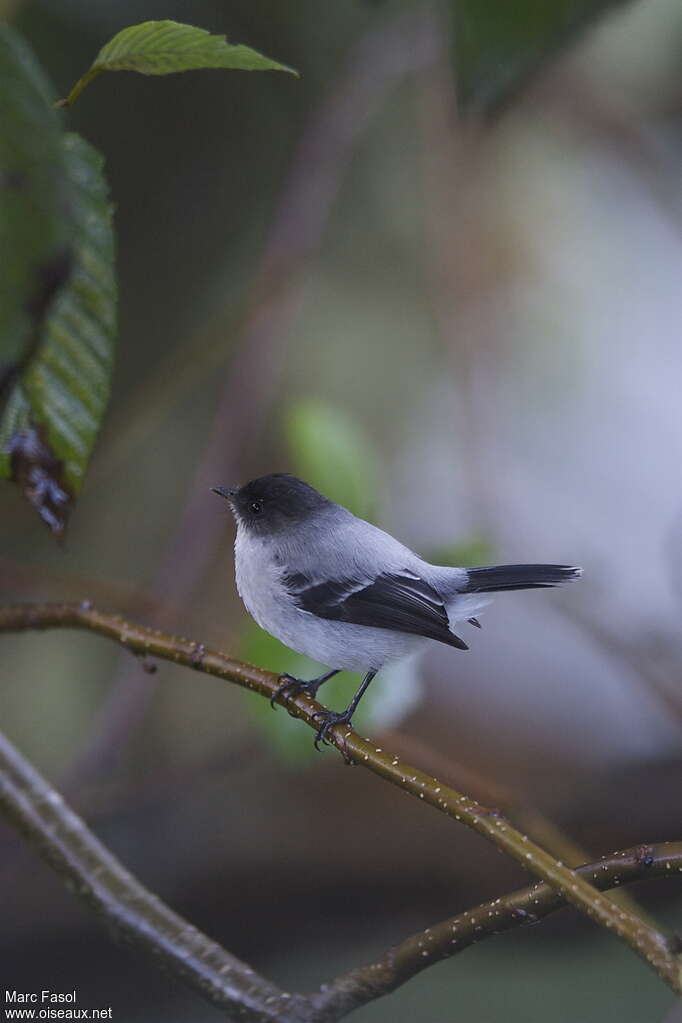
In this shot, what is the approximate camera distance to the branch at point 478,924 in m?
0.55

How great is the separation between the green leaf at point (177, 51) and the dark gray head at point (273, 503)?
501 mm

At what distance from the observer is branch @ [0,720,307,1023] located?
706 millimetres

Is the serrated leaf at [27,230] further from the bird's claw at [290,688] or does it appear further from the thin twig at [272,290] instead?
the thin twig at [272,290]

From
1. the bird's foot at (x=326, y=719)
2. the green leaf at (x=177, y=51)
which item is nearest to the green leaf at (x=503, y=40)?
the green leaf at (x=177, y=51)

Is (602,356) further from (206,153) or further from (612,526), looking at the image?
(206,153)

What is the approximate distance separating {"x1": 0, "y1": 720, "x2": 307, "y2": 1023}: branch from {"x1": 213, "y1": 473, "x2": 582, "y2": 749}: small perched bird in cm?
23

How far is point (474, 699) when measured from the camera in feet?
8.05

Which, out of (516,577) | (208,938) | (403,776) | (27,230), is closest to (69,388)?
(27,230)

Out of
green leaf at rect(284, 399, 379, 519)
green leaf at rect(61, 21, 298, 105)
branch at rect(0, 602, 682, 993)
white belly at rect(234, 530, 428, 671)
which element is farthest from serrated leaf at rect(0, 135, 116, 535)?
green leaf at rect(284, 399, 379, 519)

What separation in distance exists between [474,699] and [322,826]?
533 millimetres

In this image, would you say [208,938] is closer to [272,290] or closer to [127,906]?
[127,906]

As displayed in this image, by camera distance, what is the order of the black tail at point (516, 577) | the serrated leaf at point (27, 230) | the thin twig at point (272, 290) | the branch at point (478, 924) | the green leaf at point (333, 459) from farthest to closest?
1. the thin twig at point (272, 290)
2. the green leaf at point (333, 459)
3. the black tail at point (516, 577)
4. the branch at point (478, 924)
5. the serrated leaf at point (27, 230)

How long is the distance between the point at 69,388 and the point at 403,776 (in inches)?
11.9

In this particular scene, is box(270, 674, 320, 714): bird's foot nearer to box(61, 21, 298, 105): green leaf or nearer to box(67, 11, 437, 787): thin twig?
box(61, 21, 298, 105): green leaf
